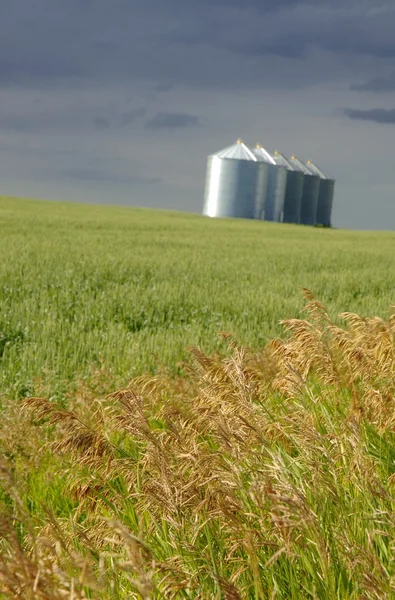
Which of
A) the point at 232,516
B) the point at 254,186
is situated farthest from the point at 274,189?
the point at 232,516

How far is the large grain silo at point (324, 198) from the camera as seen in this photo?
3430 inches

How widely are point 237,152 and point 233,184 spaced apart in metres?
3.48

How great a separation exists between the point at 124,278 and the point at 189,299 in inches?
131

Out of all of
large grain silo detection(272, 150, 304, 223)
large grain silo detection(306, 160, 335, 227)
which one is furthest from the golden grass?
large grain silo detection(306, 160, 335, 227)

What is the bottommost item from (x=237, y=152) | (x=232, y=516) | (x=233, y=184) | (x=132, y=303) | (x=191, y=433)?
(x=132, y=303)

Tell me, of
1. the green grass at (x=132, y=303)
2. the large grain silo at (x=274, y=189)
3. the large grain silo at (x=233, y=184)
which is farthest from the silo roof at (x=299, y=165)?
the green grass at (x=132, y=303)

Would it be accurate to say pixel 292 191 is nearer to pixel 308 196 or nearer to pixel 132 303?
pixel 308 196

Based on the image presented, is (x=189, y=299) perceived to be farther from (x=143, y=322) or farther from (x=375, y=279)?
(x=375, y=279)

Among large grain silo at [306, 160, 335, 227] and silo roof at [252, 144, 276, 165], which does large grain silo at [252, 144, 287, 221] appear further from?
large grain silo at [306, 160, 335, 227]

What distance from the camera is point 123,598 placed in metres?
2.74

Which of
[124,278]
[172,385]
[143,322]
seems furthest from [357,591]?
[124,278]

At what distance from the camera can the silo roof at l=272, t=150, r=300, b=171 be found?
78.2m

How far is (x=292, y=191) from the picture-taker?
259 feet

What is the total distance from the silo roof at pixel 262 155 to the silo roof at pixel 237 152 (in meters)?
1.38
